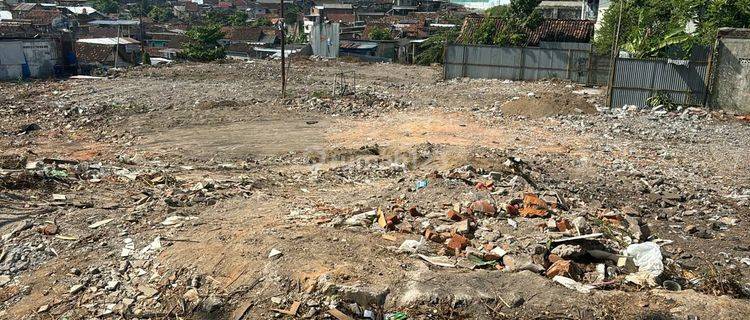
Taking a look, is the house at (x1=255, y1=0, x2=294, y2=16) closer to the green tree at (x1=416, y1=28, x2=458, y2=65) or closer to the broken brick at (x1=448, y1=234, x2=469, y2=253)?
the green tree at (x1=416, y1=28, x2=458, y2=65)

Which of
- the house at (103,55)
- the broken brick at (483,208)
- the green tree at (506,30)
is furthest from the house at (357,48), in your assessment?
the broken brick at (483,208)

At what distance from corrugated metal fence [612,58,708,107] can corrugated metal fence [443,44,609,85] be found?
4.39 metres

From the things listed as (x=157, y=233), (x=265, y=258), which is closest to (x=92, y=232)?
(x=157, y=233)

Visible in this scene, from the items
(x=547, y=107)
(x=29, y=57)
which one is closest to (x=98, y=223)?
(x=547, y=107)

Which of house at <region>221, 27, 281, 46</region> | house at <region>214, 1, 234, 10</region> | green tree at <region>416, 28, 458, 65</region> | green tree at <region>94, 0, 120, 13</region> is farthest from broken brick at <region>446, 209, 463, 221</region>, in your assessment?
house at <region>214, 1, 234, 10</region>

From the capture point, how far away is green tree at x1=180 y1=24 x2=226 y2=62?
1180 inches

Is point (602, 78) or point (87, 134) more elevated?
point (602, 78)

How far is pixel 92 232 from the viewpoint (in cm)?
642

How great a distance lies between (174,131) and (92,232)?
7.14 meters

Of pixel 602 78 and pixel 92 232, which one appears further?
pixel 602 78

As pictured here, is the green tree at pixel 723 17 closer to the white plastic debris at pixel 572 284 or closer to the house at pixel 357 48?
the white plastic debris at pixel 572 284

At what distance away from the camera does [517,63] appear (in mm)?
21062

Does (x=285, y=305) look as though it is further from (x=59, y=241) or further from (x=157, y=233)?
(x=59, y=241)

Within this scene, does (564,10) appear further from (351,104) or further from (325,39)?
(351,104)
